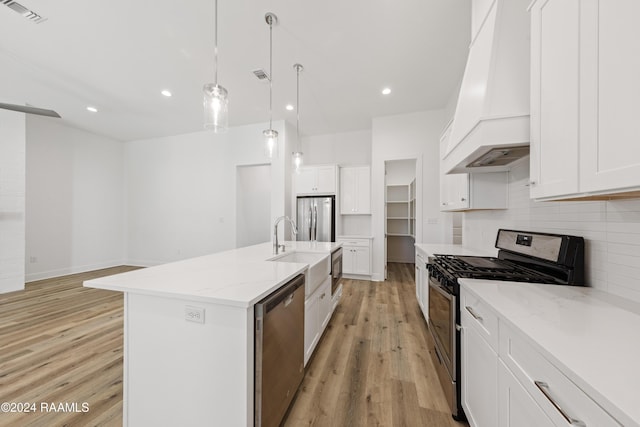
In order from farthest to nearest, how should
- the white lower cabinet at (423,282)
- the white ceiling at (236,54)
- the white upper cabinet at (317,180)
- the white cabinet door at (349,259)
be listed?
the white upper cabinet at (317,180) < the white cabinet door at (349,259) < the white lower cabinet at (423,282) < the white ceiling at (236,54)

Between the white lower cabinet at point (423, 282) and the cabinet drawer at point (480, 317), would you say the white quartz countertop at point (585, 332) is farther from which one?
the white lower cabinet at point (423, 282)

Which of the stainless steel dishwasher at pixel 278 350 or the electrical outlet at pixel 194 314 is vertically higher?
the electrical outlet at pixel 194 314

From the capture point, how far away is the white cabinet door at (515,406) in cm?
76

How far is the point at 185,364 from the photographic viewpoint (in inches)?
44.9

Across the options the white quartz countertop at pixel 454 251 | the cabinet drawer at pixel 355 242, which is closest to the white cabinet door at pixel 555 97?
the white quartz countertop at pixel 454 251

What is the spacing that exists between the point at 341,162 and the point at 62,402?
5.03 metres

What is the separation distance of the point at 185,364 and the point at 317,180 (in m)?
4.08

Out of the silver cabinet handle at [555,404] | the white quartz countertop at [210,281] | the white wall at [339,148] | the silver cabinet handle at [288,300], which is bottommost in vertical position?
the silver cabinet handle at [555,404]

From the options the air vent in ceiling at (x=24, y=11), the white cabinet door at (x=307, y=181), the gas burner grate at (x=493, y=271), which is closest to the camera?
the gas burner grate at (x=493, y=271)

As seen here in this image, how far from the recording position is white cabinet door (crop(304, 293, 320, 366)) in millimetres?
1823

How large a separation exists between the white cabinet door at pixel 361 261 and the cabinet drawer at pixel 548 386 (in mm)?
3543

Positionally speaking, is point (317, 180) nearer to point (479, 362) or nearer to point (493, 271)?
point (493, 271)

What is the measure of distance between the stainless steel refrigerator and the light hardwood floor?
1.69m

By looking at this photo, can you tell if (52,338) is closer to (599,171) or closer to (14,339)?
(14,339)
